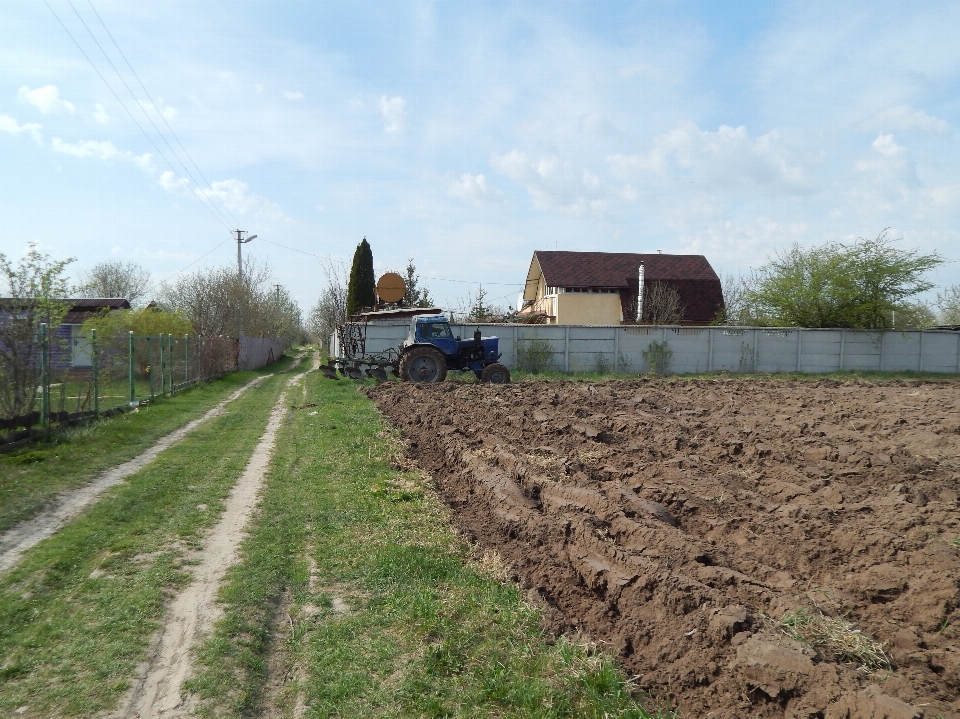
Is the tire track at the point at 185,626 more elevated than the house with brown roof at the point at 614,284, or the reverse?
the house with brown roof at the point at 614,284

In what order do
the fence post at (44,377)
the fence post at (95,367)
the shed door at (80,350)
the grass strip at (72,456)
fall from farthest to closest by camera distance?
the fence post at (95,367), the shed door at (80,350), the fence post at (44,377), the grass strip at (72,456)

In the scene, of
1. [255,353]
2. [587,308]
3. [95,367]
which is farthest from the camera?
[587,308]

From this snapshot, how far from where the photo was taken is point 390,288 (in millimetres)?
28281

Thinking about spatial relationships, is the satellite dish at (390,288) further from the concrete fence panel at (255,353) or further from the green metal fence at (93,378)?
the concrete fence panel at (255,353)

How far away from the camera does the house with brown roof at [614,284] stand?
3934 centimetres

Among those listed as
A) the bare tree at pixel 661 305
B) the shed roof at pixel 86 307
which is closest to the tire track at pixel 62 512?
the shed roof at pixel 86 307

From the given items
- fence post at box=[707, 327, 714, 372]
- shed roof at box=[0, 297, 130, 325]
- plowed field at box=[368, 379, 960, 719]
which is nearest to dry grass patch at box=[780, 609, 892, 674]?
plowed field at box=[368, 379, 960, 719]

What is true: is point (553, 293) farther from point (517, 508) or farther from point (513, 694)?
point (513, 694)

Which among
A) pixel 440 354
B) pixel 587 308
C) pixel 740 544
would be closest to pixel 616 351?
pixel 440 354

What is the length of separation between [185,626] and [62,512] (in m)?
3.69

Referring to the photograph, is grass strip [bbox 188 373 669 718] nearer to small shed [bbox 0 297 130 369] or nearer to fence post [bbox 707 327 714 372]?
small shed [bbox 0 297 130 369]

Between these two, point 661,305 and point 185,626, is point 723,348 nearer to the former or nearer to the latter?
point 661,305

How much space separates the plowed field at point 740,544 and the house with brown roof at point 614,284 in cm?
2683

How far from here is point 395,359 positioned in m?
22.6
